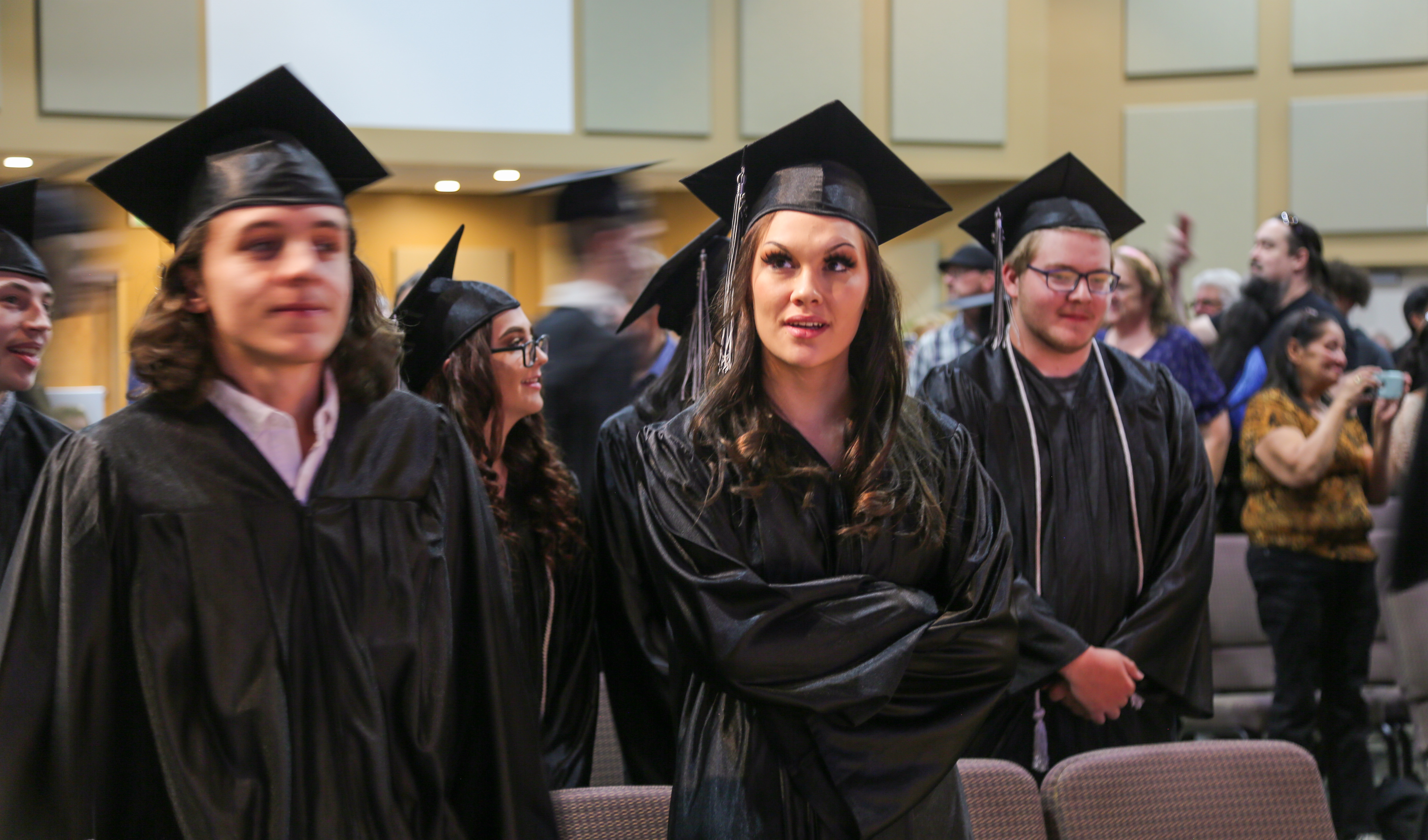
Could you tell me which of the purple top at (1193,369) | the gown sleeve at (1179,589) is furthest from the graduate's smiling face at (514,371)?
the purple top at (1193,369)

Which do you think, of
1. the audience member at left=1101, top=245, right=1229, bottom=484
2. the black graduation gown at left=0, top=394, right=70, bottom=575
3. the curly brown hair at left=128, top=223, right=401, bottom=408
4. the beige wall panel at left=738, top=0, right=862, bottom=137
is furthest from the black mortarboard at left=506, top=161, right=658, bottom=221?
the beige wall panel at left=738, top=0, right=862, bottom=137

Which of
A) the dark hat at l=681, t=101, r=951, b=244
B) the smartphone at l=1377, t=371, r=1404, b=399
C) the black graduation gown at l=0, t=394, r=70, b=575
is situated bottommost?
the black graduation gown at l=0, t=394, r=70, b=575

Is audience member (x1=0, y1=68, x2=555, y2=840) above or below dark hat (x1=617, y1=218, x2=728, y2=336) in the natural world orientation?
below

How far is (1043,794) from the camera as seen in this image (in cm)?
219

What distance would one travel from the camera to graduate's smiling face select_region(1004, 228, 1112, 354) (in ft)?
9.79

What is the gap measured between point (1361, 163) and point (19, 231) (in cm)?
931

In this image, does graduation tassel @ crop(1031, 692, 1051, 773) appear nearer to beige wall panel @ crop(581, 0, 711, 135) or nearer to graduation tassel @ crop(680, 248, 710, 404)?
graduation tassel @ crop(680, 248, 710, 404)

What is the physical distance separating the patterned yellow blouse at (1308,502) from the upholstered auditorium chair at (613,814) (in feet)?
9.90

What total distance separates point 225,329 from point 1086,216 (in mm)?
2298

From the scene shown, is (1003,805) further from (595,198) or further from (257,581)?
(595,198)

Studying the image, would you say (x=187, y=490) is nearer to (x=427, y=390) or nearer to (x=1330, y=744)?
(x=427, y=390)

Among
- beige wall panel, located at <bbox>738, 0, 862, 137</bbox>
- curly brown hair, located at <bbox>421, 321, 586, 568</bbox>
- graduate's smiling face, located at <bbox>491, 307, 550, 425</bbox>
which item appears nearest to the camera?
curly brown hair, located at <bbox>421, 321, 586, 568</bbox>

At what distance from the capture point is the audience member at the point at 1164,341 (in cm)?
459

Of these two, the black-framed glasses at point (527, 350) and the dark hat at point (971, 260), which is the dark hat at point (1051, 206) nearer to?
the black-framed glasses at point (527, 350)
